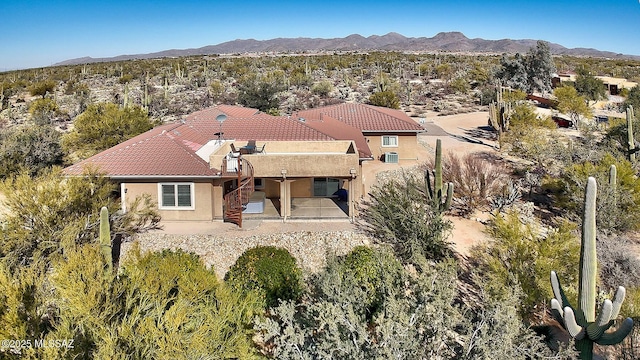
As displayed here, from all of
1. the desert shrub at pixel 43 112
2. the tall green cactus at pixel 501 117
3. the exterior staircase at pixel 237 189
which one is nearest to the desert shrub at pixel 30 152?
the exterior staircase at pixel 237 189

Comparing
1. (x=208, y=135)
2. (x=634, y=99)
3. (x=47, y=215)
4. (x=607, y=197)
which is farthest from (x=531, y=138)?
(x=47, y=215)

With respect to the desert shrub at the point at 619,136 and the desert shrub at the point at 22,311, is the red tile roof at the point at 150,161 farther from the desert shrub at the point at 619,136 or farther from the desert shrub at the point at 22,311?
the desert shrub at the point at 619,136

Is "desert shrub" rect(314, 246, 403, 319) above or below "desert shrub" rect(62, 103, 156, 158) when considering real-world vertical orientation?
below

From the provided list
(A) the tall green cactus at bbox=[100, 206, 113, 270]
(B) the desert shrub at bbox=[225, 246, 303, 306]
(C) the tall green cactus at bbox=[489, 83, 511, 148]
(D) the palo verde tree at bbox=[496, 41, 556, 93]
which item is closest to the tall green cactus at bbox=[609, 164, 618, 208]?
(B) the desert shrub at bbox=[225, 246, 303, 306]

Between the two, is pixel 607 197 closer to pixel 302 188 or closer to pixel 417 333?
pixel 302 188

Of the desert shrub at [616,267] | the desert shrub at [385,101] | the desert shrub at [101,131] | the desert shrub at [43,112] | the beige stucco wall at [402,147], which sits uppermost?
the desert shrub at [385,101]

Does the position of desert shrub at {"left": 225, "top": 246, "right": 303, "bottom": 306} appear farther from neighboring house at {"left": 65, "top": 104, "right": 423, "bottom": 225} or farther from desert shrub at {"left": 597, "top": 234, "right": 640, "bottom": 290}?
desert shrub at {"left": 597, "top": 234, "right": 640, "bottom": 290}
